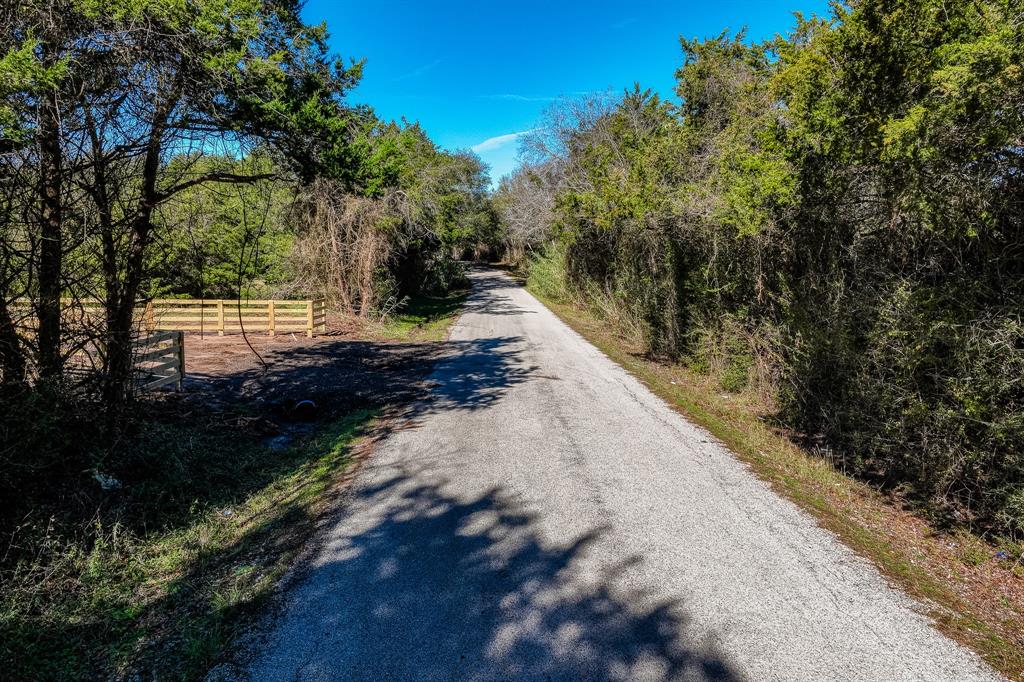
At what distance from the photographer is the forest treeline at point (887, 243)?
141 inches

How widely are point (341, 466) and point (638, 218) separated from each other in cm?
786

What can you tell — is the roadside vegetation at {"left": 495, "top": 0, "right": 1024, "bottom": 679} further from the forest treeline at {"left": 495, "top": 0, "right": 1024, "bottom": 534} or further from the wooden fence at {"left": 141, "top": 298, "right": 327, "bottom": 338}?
the wooden fence at {"left": 141, "top": 298, "right": 327, "bottom": 338}

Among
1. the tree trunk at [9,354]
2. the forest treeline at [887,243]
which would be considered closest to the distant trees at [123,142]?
the tree trunk at [9,354]

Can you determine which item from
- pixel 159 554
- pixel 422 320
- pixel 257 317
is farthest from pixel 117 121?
pixel 422 320

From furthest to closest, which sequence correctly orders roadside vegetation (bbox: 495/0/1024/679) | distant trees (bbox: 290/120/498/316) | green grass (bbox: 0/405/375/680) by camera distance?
distant trees (bbox: 290/120/498/316) < roadside vegetation (bbox: 495/0/1024/679) < green grass (bbox: 0/405/375/680)

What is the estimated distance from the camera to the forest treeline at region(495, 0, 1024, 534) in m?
3.57

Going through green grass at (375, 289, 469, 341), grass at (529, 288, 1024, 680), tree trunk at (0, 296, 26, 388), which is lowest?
grass at (529, 288, 1024, 680)

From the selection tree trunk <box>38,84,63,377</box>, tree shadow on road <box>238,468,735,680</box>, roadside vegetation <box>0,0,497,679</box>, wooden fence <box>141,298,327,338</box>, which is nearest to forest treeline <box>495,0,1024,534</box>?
tree shadow on road <box>238,468,735,680</box>

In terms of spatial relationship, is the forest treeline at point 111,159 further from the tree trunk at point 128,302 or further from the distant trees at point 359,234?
the distant trees at point 359,234

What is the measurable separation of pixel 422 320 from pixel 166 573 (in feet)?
52.2

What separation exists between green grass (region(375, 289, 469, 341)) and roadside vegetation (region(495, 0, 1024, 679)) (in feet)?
30.2

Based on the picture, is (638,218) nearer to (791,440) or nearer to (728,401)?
(728,401)

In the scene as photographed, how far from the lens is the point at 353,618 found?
2.92 metres

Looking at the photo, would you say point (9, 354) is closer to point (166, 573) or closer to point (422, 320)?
point (166, 573)
